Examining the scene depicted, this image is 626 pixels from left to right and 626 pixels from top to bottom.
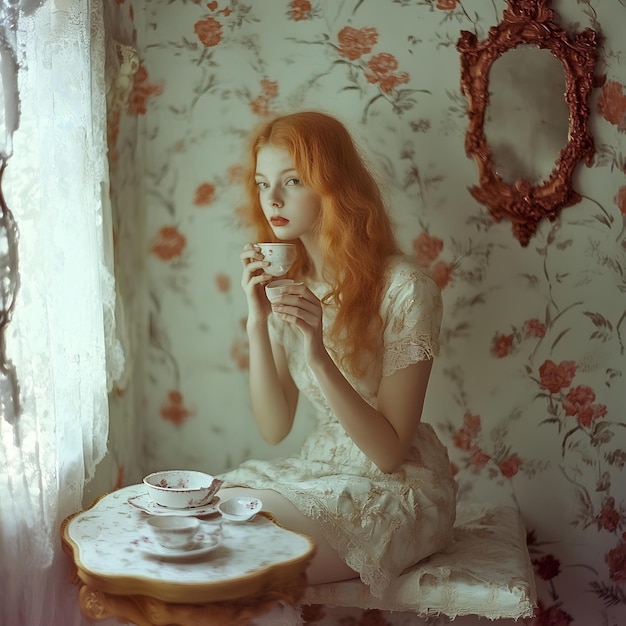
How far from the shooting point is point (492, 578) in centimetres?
184

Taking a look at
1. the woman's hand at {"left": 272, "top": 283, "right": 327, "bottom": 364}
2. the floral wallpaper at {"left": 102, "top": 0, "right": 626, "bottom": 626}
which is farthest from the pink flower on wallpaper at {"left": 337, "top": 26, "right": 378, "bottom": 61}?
the woman's hand at {"left": 272, "top": 283, "right": 327, "bottom": 364}

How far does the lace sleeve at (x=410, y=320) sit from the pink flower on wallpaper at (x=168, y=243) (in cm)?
68

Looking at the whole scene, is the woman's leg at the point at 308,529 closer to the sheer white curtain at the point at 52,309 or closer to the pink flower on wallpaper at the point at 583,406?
the sheer white curtain at the point at 52,309

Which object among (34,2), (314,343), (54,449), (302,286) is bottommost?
(54,449)

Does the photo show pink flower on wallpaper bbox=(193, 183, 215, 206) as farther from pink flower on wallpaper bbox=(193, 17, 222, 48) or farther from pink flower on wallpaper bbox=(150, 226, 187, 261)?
pink flower on wallpaper bbox=(193, 17, 222, 48)

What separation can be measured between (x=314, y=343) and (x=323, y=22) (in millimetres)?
915

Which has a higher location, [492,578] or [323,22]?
[323,22]

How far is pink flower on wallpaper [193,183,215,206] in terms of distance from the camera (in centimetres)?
239

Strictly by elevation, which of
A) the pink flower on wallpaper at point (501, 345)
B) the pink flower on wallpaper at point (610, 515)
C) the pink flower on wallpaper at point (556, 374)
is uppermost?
the pink flower on wallpaper at point (501, 345)

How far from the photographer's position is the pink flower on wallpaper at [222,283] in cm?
242

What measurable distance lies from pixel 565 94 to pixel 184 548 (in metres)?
1.44

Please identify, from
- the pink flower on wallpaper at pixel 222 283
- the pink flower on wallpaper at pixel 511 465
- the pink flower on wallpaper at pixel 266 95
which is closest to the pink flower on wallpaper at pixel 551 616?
the pink flower on wallpaper at pixel 511 465

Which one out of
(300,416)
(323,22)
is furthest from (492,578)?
(323,22)

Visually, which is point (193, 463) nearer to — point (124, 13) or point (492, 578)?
point (492, 578)
